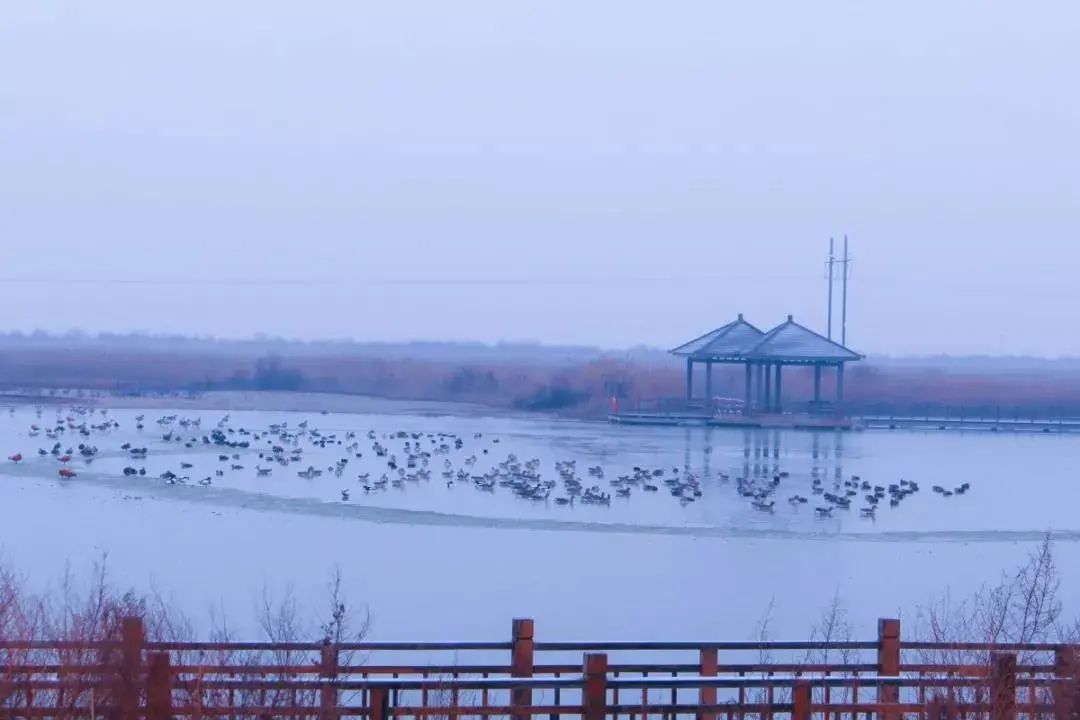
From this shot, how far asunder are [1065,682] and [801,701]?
116 cm

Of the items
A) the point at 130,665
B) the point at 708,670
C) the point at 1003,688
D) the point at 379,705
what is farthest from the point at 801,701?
the point at 130,665

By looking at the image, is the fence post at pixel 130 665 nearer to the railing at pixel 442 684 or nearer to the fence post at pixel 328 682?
the railing at pixel 442 684

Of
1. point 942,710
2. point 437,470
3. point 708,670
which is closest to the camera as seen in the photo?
point 942,710

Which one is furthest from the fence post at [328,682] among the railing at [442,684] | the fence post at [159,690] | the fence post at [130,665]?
the fence post at [130,665]

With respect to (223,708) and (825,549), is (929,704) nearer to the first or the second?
(223,708)

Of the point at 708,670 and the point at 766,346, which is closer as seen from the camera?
the point at 708,670

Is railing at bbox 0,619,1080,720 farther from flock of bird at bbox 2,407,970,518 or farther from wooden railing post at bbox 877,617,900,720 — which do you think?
flock of bird at bbox 2,407,970,518

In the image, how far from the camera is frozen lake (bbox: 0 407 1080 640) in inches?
449

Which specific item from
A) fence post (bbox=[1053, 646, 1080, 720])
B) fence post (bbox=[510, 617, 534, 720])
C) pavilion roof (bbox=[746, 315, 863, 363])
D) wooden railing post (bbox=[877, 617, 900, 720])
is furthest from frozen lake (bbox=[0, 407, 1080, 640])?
pavilion roof (bbox=[746, 315, 863, 363])

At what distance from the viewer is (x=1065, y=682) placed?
6266 millimetres

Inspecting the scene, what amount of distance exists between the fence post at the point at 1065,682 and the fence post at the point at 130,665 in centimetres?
367

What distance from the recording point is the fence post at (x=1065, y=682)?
6.05 m

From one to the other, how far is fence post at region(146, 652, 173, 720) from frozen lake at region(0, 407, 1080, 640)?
400cm

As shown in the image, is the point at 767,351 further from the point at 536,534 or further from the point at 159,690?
the point at 159,690
